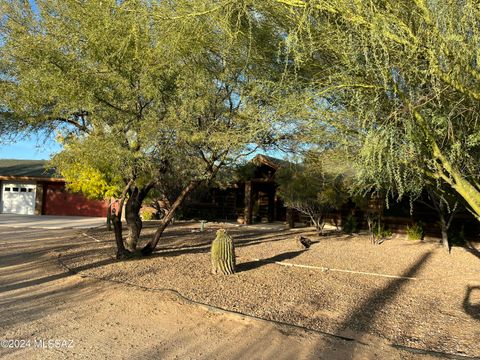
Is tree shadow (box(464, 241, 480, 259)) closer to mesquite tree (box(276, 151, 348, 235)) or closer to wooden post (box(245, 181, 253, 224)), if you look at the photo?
mesquite tree (box(276, 151, 348, 235))

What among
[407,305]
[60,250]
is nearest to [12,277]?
[60,250]

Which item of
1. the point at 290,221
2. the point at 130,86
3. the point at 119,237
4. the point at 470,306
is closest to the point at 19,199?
the point at 290,221

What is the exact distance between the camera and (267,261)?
10.8 meters

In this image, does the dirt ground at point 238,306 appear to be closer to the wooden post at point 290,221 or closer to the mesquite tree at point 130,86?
the mesquite tree at point 130,86

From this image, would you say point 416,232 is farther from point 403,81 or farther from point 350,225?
point 403,81

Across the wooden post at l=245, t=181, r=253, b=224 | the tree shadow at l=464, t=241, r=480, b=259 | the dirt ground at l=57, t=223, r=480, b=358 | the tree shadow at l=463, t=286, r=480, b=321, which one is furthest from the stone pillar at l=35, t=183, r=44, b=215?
the tree shadow at l=463, t=286, r=480, b=321

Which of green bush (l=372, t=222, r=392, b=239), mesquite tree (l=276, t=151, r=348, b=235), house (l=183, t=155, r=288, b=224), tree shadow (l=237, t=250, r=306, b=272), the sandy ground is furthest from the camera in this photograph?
house (l=183, t=155, r=288, b=224)

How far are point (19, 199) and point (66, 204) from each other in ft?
10.4

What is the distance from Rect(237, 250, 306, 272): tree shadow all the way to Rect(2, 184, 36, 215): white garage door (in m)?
22.0

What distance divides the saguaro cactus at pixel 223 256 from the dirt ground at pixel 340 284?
258mm

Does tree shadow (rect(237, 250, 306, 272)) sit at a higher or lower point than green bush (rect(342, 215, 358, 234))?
lower

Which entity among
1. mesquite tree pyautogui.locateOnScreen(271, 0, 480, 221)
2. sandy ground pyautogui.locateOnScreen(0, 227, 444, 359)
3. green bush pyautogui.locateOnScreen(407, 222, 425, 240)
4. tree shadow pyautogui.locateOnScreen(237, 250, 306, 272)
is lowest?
sandy ground pyautogui.locateOnScreen(0, 227, 444, 359)

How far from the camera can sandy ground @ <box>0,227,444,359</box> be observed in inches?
187

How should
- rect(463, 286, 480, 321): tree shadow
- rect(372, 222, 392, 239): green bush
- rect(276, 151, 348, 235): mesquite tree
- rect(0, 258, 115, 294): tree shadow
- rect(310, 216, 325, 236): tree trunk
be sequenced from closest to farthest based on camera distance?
1. rect(463, 286, 480, 321): tree shadow
2. rect(0, 258, 115, 294): tree shadow
3. rect(276, 151, 348, 235): mesquite tree
4. rect(372, 222, 392, 239): green bush
5. rect(310, 216, 325, 236): tree trunk
